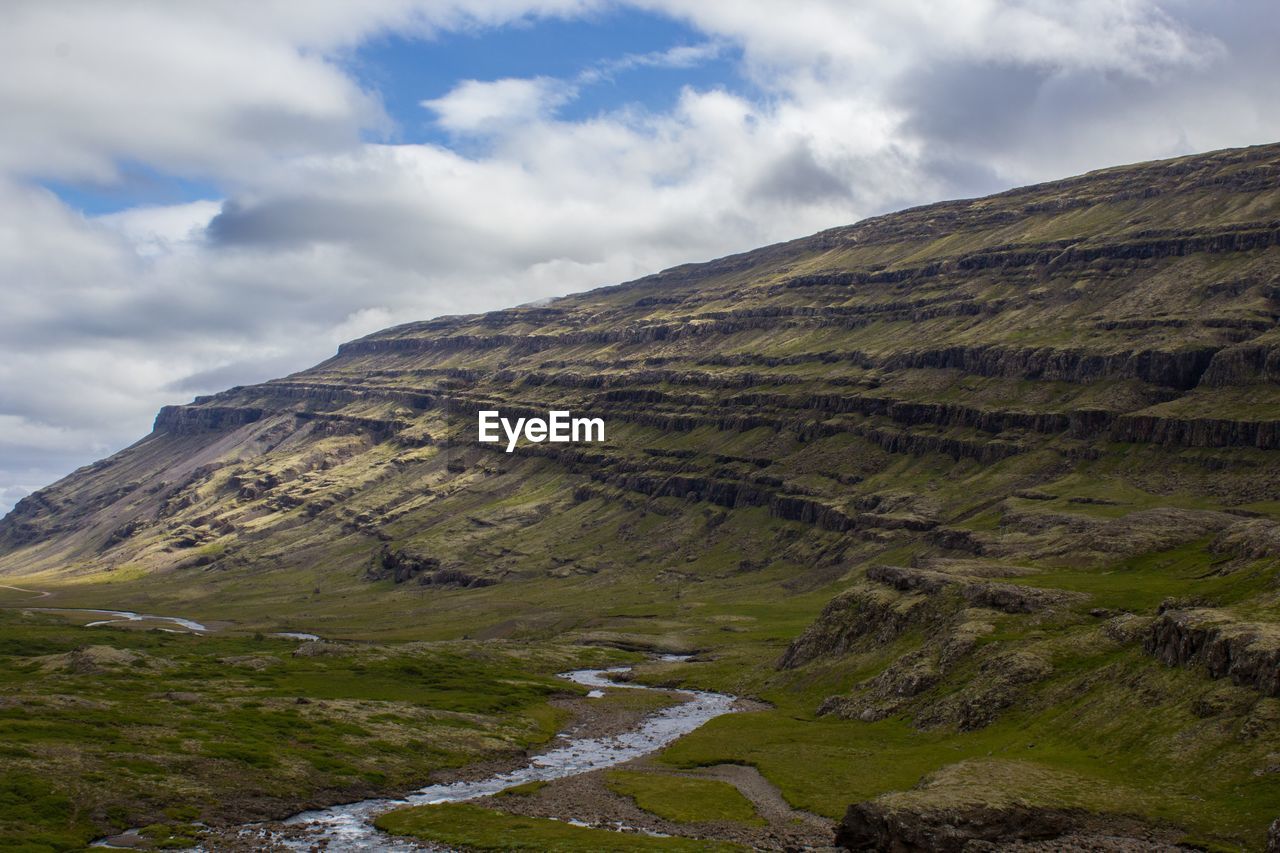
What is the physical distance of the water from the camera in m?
95.8

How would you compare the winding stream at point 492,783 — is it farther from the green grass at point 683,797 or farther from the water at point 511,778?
the green grass at point 683,797

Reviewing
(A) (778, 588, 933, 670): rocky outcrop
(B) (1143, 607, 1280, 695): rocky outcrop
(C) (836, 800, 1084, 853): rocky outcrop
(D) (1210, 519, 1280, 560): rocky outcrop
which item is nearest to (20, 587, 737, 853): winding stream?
(A) (778, 588, 933, 670): rocky outcrop

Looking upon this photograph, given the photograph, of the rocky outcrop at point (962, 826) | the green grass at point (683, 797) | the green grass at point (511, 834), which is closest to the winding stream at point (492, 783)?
the green grass at point (511, 834)

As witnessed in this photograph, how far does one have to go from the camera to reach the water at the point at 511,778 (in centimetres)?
9575

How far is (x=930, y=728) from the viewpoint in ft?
428

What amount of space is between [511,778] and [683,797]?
24342 millimetres

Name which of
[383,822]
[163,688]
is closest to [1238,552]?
[383,822]

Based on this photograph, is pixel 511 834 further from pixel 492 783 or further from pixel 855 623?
pixel 855 623

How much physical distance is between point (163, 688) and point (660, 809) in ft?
308

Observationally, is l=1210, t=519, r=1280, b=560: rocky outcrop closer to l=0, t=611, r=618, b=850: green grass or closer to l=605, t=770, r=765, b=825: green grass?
l=605, t=770, r=765, b=825: green grass

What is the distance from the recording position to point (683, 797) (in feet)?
363

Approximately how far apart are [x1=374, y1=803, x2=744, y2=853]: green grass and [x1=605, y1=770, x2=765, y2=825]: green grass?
10010mm

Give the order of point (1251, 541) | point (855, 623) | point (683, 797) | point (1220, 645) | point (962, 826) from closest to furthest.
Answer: point (962, 826) < point (1220, 645) < point (683, 797) < point (1251, 541) < point (855, 623)

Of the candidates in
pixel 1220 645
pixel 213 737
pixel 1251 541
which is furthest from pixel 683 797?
pixel 1251 541
